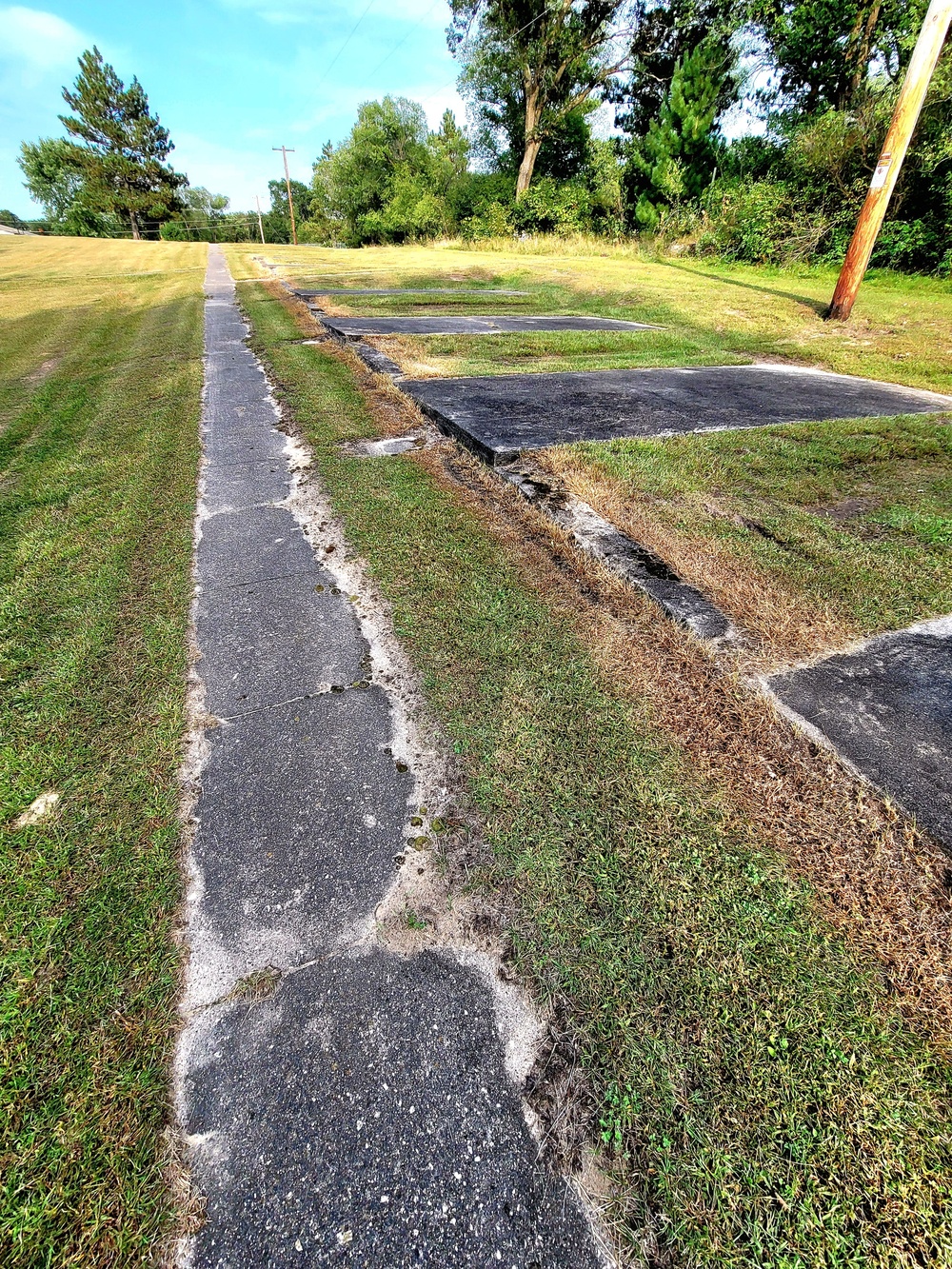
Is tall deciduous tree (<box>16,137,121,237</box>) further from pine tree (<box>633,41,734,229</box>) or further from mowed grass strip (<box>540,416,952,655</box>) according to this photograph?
mowed grass strip (<box>540,416,952,655</box>)

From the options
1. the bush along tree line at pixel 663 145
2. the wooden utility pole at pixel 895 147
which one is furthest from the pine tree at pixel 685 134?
the wooden utility pole at pixel 895 147

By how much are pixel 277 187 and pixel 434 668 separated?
402 ft

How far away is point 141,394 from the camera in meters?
5.83

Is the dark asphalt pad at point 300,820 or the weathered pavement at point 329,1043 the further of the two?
the dark asphalt pad at point 300,820

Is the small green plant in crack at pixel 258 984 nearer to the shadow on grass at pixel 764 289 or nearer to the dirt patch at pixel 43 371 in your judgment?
the dirt patch at pixel 43 371

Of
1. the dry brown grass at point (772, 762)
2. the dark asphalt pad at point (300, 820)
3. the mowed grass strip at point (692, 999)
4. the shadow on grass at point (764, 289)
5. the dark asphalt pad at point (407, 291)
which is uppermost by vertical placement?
the shadow on grass at point (764, 289)

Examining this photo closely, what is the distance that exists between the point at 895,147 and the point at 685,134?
17.4 metres

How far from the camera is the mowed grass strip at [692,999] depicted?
100 centimetres

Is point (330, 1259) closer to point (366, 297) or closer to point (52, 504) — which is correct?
point (52, 504)

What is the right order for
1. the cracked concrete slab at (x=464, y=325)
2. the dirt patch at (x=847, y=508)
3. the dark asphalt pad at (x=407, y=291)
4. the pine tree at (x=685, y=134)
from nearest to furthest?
the dirt patch at (x=847, y=508)
the cracked concrete slab at (x=464, y=325)
the dark asphalt pad at (x=407, y=291)
the pine tree at (x=685, y=134)

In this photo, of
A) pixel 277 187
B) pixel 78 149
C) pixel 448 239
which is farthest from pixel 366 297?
pixel 277 187

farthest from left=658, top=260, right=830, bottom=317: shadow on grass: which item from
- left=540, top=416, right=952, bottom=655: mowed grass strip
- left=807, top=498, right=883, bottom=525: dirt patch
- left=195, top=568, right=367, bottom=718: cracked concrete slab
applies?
left=195, top=568, right=367, bottom=718: cracked concrete slab

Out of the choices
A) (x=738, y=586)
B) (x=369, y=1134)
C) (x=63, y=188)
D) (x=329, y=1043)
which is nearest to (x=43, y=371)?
(x=738, y=586)

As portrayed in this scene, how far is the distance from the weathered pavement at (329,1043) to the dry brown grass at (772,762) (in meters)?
0.89
